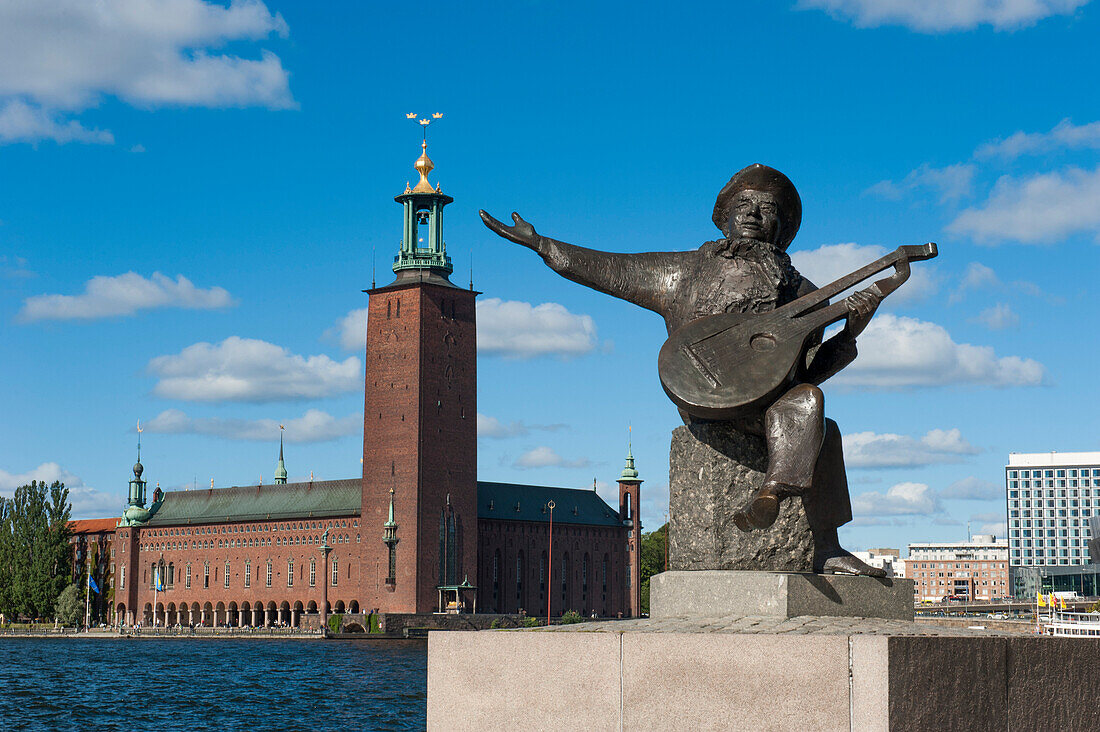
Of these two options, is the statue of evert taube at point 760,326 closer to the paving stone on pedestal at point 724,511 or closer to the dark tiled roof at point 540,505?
the paving stone on pedestal at point 724,511

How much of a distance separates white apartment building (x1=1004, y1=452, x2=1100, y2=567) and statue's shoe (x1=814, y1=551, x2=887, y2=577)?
6396 inches

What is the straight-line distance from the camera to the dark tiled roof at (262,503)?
9888cm

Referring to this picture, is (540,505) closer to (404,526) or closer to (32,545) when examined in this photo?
(404,526)

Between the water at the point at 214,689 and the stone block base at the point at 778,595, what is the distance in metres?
25.4

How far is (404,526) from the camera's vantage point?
8719cm

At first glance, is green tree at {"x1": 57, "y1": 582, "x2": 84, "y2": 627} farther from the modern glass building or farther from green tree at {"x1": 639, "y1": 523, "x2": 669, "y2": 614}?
the modern glass building

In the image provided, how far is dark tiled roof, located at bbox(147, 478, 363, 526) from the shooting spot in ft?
324

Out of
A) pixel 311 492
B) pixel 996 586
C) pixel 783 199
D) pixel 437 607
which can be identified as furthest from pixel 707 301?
pixel 996 586

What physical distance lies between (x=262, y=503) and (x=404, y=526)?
22.4m

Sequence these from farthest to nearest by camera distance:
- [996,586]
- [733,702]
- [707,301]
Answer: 1. [996,586]
2. [707,301]
3. [733,702]

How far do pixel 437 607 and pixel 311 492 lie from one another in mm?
19329

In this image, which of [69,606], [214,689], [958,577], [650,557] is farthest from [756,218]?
[958,577]

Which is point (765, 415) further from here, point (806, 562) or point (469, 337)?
point (469, 337)

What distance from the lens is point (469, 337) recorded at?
91062 mm
